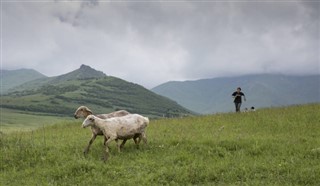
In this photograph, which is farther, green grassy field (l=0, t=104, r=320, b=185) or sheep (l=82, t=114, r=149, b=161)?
sheep (l=82, t=114, r=149, b=161)

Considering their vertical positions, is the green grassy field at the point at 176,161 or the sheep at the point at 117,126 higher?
the sheep at the point at 117,126

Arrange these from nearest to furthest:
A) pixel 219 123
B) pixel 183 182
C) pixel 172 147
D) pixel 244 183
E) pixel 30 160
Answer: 1. pixel 244 183
2. pixel 183 182
3. pixel 30 160
4. pixel 172 147
5. pixel 219 123

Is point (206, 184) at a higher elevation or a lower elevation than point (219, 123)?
lower

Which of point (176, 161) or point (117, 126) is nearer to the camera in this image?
point (176, 161)

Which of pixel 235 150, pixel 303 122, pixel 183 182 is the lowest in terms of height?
pixel 183 182

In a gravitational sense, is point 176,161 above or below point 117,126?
below

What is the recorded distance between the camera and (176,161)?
1677 centimetres

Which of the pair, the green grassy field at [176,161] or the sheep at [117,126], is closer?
the green grassy field at [176,161]

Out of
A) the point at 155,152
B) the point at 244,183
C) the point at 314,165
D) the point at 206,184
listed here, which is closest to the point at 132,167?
the point at 155,152

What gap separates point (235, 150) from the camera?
1859 cm

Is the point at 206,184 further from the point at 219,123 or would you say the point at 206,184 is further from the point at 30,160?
the point at 219,123

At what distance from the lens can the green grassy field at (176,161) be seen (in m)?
14.6

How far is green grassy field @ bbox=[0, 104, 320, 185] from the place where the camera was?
14578mm

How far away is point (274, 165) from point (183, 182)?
3.90 metres
